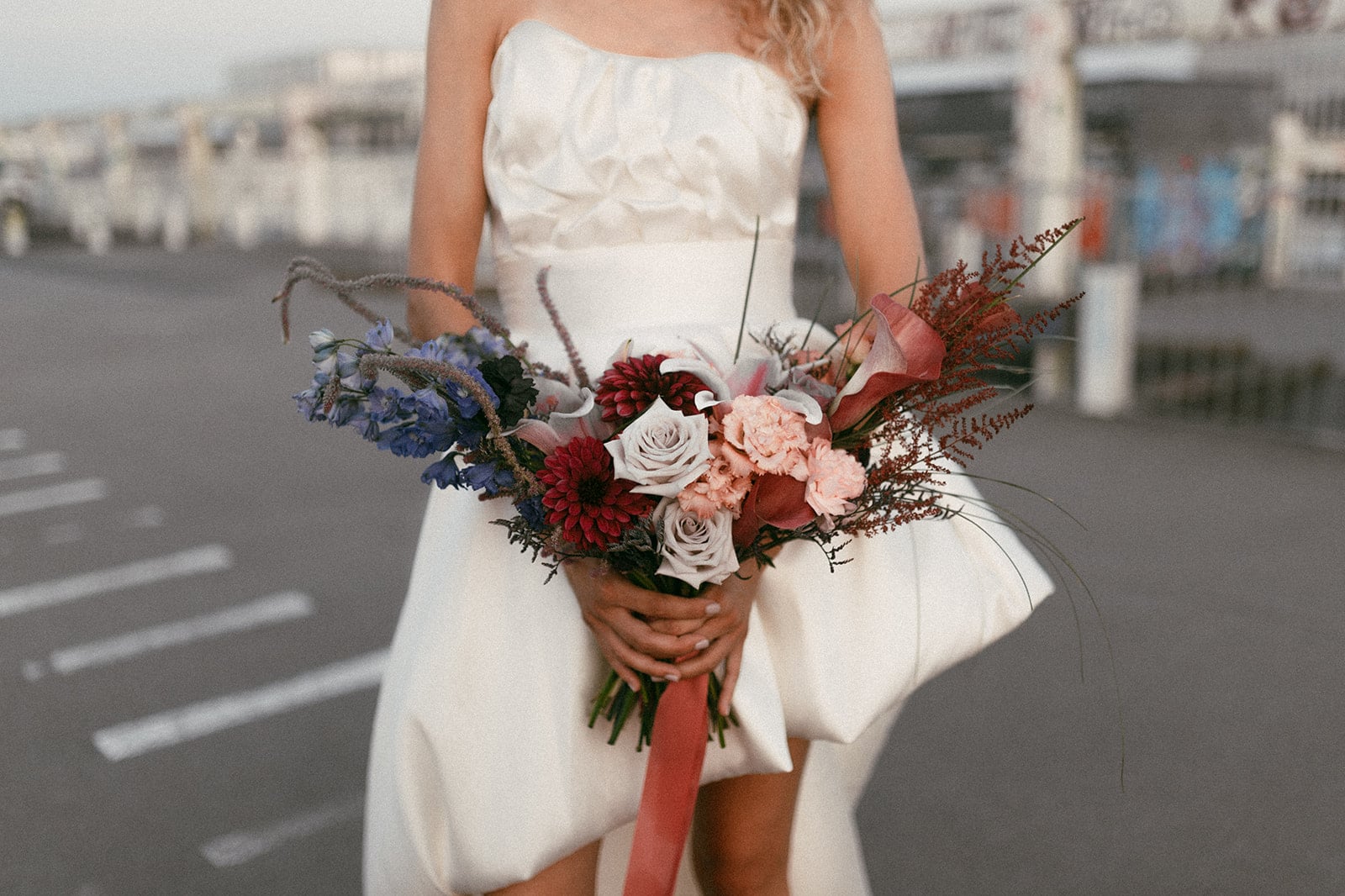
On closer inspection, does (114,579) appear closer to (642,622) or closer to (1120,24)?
(642,622)

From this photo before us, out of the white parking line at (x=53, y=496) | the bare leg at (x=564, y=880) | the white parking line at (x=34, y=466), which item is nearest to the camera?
the bare leg at (x=564, y=880)

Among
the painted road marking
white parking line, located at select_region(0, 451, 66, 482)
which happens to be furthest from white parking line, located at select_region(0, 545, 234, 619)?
white parking line, located at select_region(0, 451, 66, 482)

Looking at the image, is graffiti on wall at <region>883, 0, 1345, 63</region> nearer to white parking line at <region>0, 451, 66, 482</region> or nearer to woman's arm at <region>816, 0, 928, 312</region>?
woman's arm at <region>816, 0, 928, 312</region>

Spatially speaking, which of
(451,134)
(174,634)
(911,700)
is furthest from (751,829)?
(174,634)

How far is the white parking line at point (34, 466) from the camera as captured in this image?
24.4 ft

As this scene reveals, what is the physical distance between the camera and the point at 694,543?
5.09 feet

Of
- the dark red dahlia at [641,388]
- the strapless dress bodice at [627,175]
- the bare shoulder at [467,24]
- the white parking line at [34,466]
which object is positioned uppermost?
the bare shoulder at [467,24]

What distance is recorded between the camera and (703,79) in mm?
2125

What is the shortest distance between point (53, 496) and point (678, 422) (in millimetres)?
6389

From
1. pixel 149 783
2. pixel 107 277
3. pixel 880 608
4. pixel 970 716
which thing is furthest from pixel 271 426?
pixel 107 277

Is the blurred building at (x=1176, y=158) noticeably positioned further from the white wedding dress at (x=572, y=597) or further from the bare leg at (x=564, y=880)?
the bare leg at (x=564, y=880)

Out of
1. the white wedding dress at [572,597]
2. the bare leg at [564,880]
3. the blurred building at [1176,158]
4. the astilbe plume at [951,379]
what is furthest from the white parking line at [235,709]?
the blurred building at [1176,158]

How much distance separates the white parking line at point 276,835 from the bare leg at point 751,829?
158 centimetres

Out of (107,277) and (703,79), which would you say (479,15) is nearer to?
(703,79)
